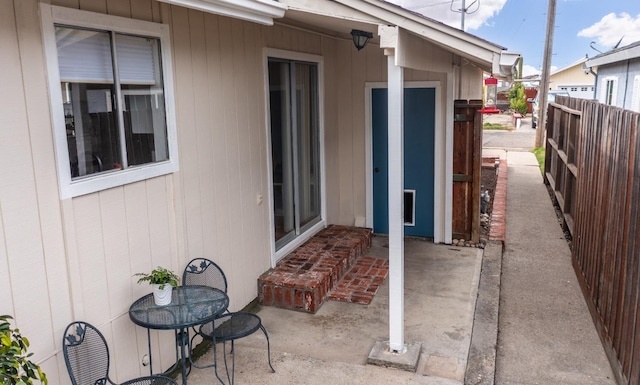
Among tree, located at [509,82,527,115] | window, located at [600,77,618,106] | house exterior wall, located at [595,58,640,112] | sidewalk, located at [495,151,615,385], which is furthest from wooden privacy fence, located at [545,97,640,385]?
tree, located at [509,82,527,115]

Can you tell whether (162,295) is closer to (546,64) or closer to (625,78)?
(625,78)

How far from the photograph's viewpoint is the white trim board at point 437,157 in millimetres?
6668

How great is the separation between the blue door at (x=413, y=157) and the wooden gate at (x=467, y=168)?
31cm

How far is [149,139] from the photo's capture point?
3602mm

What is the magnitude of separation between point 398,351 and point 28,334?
2.53 meters

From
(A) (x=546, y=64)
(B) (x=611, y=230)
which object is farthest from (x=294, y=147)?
(A) (x=546, y=64)

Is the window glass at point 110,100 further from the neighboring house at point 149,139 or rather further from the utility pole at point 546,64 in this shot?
the utility pole at point 546,64

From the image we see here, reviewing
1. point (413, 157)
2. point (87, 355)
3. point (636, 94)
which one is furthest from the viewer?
point (636, 94)

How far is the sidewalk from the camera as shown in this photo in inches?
156

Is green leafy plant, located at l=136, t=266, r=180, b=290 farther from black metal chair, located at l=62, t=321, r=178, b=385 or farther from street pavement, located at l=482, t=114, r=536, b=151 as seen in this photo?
street pavement, located at l=482, t=114, r=536, b=151

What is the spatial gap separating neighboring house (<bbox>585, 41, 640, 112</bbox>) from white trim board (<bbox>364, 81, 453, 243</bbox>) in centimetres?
532

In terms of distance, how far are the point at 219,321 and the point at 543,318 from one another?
117 inches

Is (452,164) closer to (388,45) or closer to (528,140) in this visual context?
(388,45)

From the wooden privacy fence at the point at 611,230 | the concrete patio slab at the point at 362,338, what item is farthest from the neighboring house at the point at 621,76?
the concrete patio slab at the point at 362,338
